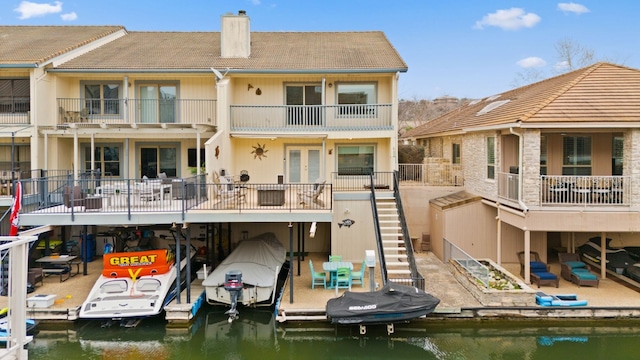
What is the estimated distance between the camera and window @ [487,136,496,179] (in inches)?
687

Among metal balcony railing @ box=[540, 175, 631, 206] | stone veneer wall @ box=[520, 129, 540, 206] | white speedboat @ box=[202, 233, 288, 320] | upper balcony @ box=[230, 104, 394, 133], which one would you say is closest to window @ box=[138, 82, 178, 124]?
upper balcony @ box=[230, 104, 394, 133]

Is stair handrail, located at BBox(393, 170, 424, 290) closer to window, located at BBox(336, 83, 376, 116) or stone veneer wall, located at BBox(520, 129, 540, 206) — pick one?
window, located at BBox(336, 83, 376, 116)

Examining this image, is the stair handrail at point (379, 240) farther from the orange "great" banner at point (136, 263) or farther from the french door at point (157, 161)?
the french door at point (157, 161)

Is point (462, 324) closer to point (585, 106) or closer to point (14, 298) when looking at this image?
point (585, 106)

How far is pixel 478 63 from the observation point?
62031mm

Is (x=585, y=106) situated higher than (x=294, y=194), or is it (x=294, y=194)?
(x=585, y=106)

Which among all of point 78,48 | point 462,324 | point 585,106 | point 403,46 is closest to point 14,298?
point 462,324

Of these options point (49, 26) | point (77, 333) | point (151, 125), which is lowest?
point (77, 333)

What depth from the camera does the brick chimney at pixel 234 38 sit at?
20391 mm

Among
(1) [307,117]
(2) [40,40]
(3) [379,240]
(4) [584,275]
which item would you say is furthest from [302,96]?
(2) [40,40]

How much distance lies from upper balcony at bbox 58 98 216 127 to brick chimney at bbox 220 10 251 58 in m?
2.85

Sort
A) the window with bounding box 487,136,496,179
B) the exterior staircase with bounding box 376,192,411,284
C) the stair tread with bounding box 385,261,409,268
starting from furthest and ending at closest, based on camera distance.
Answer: the window with bounding box 487,136,496,179 → the stair tread with bounding box 385,261,409,268 → the exterior staircase with bounding box 376,192,411,284

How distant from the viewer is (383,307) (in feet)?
38.6

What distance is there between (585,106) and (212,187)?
12963 millimetres
